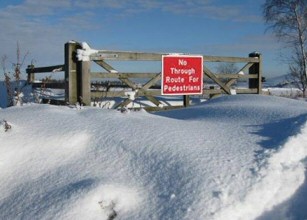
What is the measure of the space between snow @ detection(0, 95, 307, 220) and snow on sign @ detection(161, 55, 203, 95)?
13.1ft

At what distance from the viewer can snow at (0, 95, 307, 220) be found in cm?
257

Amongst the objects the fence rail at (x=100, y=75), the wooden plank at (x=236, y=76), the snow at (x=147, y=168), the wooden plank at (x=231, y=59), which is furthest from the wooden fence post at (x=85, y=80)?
the wooden plank at (x=236, y=76)

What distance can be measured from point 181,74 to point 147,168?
16.9 ft

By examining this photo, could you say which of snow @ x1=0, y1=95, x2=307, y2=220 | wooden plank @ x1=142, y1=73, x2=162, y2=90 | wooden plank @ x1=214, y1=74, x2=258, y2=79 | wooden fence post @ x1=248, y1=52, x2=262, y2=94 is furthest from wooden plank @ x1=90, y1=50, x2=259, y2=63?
snow @ x1=0, y1=95, x2=307, y2=220

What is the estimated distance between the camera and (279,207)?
8.96ft

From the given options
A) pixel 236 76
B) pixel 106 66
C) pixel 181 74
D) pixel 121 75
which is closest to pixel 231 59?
pixel 236 76

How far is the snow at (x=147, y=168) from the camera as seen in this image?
257 cm

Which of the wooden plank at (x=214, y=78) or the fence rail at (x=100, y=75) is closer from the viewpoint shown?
the fence rail at (x=100, y=75)

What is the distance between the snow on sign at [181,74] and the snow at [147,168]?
4.00 m

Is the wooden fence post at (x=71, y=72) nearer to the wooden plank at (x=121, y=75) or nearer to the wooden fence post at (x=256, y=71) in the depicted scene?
the wooden plank at (x=121, y=75)

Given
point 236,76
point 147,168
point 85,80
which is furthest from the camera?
point 236,76

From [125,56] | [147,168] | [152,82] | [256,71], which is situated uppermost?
[125,56]

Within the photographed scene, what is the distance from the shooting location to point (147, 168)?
2.94m

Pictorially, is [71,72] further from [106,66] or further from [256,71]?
[256,71]
